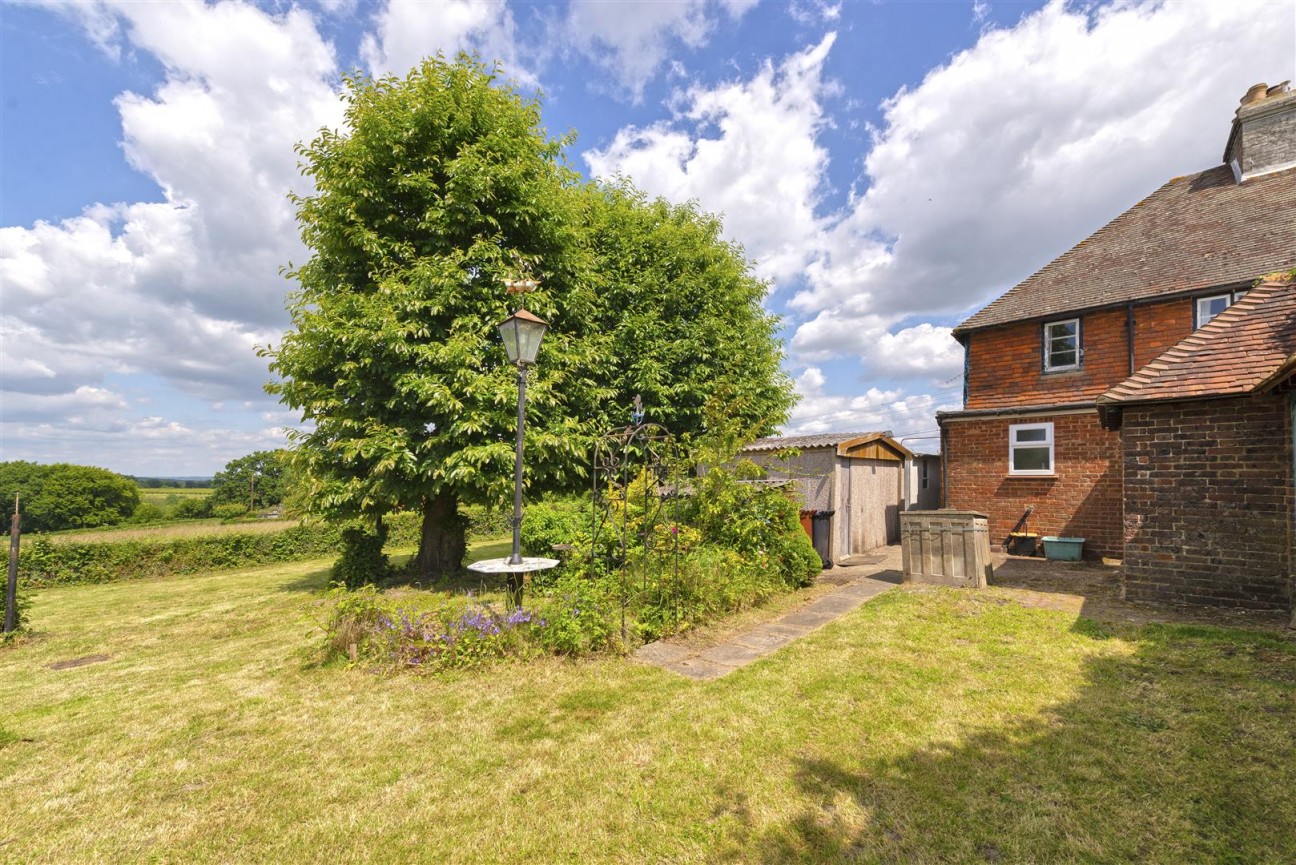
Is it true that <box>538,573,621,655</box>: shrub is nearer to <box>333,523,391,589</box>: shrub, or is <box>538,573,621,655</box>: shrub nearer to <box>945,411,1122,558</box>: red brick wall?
<box>333,523,391,589</box>: shrub

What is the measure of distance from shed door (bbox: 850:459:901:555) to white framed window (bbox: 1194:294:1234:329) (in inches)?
273

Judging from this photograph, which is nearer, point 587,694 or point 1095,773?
point 1095,773

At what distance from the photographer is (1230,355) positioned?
7.25 meters

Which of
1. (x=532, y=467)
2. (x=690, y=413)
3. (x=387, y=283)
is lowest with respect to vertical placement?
(x=532, y=467)

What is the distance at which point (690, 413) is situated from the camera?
14812 millimetres

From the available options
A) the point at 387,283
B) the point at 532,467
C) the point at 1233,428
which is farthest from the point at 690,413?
the point at 1233,428

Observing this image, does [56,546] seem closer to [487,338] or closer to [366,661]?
[487,338]

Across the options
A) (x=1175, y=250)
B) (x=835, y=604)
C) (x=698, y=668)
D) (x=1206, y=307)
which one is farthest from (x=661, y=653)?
(x=1175, y=250)

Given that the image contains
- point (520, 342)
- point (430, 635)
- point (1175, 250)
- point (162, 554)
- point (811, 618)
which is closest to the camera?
point (430, 635)

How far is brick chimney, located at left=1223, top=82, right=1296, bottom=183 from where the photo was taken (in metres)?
13.0

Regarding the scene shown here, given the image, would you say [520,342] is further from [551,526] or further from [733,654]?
[551,526]

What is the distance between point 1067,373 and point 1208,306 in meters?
2.69

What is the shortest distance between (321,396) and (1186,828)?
40.7ft

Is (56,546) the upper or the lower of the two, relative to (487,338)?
lower
